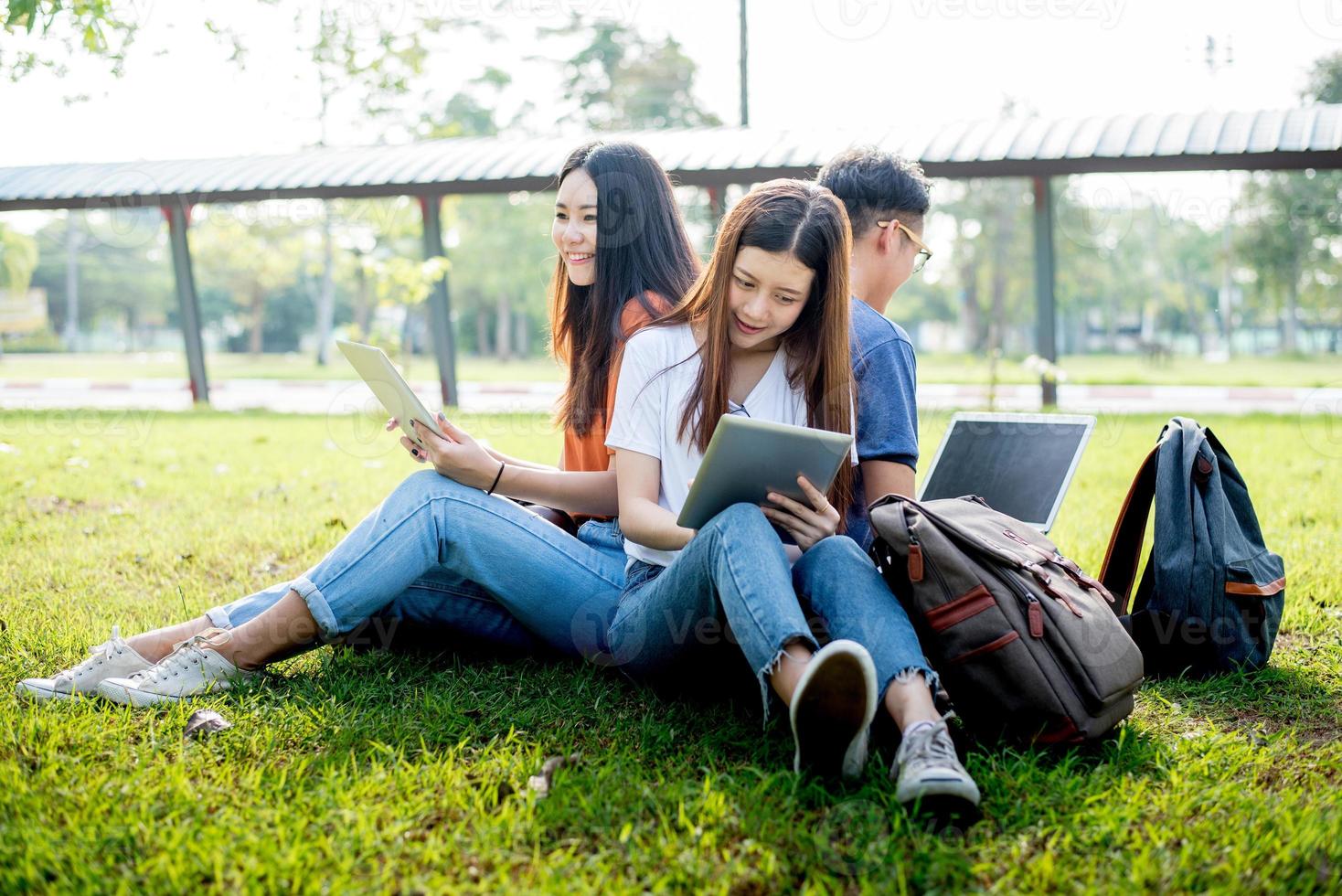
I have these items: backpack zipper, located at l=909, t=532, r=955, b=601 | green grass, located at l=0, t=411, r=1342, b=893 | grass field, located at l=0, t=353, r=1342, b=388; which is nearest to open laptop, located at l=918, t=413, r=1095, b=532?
green grass, located at l=0, t=411, r=1342, b=893

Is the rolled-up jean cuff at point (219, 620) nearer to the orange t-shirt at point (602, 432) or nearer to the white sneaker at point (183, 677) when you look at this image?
the white sneaker at point (183, 677)

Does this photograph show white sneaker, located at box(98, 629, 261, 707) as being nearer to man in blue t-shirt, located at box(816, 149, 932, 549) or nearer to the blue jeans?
the blue jeans

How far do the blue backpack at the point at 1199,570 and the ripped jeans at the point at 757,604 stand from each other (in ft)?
3.22

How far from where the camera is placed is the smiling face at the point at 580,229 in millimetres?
3158

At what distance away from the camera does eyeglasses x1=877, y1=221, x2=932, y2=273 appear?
3.03 metres

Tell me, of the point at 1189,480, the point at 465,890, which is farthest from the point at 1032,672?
the point at 465,890

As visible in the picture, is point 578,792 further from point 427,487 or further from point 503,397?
point 503,397

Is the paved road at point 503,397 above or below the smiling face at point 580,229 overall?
below

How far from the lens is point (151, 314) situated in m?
47.5

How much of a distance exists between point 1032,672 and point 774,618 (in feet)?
1.79

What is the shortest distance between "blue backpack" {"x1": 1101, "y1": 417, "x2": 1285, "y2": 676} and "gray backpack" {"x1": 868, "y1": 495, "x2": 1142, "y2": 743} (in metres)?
→ 0.60

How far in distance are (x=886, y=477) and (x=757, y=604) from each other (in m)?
0.64

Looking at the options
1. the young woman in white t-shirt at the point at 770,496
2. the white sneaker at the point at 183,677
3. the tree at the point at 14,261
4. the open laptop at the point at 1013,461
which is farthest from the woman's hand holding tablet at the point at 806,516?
the tree at the point at 14,261

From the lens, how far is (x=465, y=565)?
269 cm
